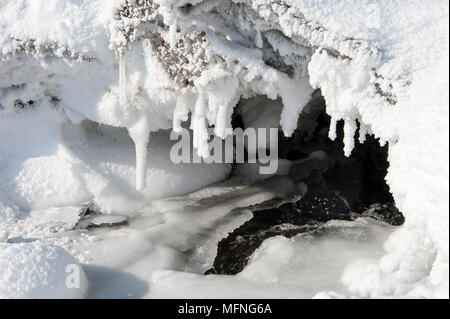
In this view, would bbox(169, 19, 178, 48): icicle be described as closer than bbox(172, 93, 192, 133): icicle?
Yes

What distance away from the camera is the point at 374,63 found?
12.2 feet

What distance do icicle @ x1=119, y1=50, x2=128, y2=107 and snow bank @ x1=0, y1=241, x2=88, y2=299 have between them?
1.27 m

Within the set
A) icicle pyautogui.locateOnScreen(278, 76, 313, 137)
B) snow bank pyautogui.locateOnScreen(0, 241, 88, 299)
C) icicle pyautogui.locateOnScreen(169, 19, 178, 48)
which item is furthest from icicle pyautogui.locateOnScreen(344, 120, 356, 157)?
snow bank pyautogui.locateOnScreen(0, 241, 88, 299)

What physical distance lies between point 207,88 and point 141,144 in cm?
85

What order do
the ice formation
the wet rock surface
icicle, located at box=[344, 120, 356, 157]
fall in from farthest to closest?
the wet rock surface, icicle, located at box=[344, 120, 356, 157], the ice formation

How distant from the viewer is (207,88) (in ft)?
13.5

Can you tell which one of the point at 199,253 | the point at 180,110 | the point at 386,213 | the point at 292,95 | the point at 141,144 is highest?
the point at 292,95

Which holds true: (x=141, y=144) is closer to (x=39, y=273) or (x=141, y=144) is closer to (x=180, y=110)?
(x=180, y=110)

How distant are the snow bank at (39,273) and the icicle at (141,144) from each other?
3.57ft

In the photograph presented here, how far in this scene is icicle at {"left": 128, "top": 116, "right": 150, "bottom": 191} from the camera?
15.3ft

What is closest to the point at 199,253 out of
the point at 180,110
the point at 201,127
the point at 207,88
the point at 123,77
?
the point at 201,127

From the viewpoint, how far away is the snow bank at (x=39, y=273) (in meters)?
3.39

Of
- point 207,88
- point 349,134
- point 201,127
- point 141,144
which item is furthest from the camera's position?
point 141,144

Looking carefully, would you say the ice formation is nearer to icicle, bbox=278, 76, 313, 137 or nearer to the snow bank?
icicle, bbox=278, 76, 313, 137
